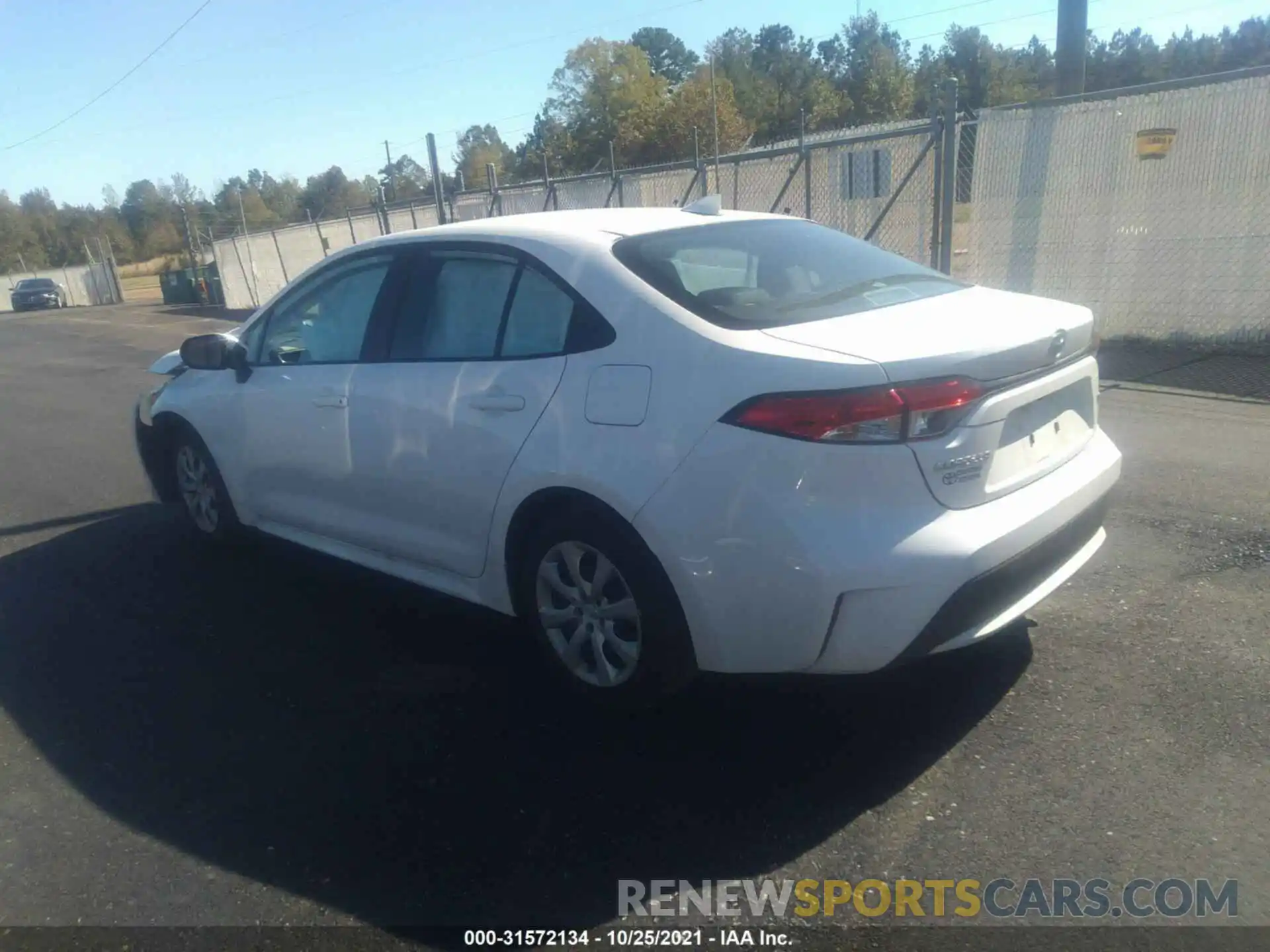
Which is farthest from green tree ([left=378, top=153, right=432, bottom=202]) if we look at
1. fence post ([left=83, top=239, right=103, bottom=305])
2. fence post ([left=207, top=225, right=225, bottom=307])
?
fence post ([left=207, top=225, right=225, bottom=307])

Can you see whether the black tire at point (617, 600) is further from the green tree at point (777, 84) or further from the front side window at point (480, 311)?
the green tree at point (777, 84)

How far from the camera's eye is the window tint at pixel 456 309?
3877mm

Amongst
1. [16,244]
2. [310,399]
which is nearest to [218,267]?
[310,399]

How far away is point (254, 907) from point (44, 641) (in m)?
2.43

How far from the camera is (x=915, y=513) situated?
294 centimetres

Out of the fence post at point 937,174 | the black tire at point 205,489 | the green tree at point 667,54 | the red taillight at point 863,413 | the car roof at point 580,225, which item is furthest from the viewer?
the green tree at point 667,54

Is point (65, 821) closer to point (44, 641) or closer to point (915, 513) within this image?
point (44, 641)

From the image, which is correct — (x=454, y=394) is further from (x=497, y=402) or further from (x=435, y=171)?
(x=435, y=171)

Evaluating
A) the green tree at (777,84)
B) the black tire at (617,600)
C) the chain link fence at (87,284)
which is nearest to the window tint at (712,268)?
the black tire at (617,600)

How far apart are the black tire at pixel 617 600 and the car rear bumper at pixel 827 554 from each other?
83mm

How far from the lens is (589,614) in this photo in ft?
11.6

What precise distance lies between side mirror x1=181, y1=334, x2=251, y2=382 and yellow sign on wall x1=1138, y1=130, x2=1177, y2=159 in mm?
8409

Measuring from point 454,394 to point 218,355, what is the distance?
1749 mm

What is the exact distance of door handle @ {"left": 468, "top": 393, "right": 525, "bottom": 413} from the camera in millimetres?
3613
